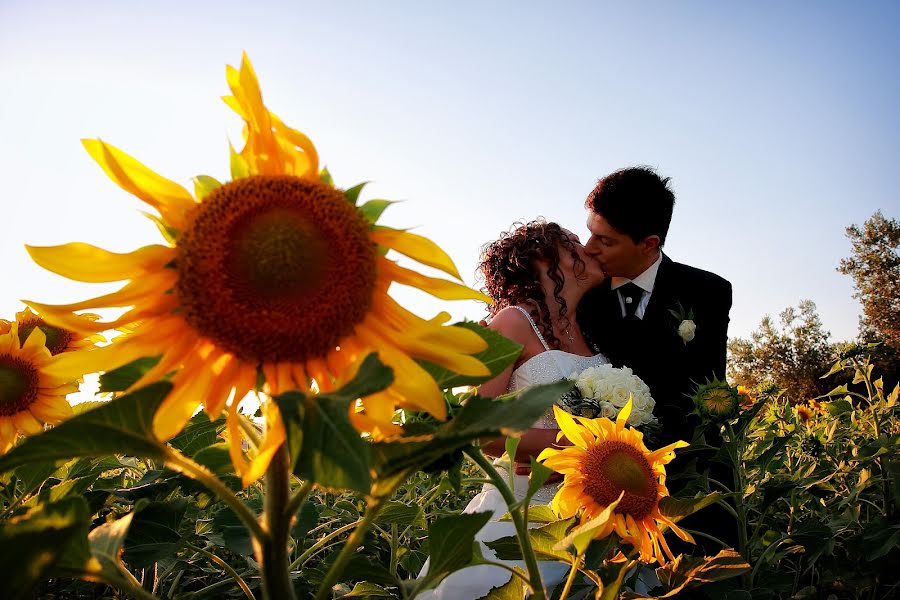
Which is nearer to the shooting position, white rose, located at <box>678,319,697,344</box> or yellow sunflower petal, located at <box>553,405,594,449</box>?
yellow sunflower petal, located at <box>553,405,594,449</box>

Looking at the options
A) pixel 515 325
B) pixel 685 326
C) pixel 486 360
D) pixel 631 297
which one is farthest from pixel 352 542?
pixel 631 297

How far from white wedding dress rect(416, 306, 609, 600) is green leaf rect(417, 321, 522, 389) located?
76 cm

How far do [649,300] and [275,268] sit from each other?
3.57m

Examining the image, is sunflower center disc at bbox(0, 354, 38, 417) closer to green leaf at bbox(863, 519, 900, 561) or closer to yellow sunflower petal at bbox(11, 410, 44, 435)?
yellow sunflower petal at bbox(11, 410, 44, 435)

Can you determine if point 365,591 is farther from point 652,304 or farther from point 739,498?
point 652,304

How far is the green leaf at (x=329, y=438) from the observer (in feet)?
1.80

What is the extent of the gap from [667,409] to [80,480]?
9.84 ft

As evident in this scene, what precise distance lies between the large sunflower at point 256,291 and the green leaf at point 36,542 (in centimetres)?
12

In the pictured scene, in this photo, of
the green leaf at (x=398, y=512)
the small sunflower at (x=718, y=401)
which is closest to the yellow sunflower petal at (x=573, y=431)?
the green leaf at (x=398, y=512)

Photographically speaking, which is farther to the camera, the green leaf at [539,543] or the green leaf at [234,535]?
the green leaf at [539,543]

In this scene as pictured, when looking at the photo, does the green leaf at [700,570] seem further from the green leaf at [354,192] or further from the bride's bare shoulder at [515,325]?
the bride's bare shoulder at [515,325]

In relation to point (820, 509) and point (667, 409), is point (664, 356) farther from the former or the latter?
point (820, 509)

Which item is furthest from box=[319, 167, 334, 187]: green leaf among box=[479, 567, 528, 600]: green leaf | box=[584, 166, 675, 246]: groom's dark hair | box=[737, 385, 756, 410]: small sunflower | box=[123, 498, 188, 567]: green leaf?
box=[584, 166, 675, 246]: groom's dark hair

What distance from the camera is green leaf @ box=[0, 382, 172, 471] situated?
566mm
